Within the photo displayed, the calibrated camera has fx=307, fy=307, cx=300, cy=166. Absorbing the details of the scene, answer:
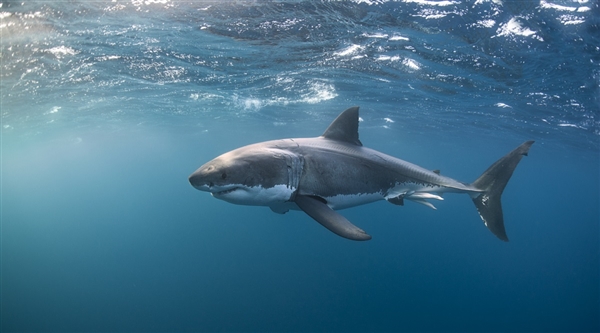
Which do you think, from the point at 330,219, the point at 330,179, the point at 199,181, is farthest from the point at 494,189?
the point at 199,181

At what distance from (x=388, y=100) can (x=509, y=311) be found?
25.4 metres

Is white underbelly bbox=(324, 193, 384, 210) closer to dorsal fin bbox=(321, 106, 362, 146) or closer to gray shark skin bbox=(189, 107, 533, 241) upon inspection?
gray shark skin bbox=(189, 107, 533, 241)

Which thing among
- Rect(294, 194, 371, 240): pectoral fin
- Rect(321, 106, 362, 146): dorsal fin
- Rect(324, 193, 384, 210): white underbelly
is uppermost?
Rect(321, 106, 362, 146): dorsal fin

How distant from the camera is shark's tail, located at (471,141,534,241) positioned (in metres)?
5.74

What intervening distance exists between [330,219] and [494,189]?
14.5ft

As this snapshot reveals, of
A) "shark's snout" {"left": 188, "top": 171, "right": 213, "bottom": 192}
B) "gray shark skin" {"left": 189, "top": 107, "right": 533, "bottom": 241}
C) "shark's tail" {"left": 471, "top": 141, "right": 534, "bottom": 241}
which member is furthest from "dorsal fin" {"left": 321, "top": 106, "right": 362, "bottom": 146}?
"shark's tail" {"left": 471, "top": 141, "right": 534, "bottom": 241}

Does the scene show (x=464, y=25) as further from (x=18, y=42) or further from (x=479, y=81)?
(x=18, y=42)

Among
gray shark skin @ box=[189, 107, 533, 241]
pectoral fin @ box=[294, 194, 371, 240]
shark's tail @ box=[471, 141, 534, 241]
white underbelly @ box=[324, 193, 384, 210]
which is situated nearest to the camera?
pectoral fin @ box=[294, 194, 371, 240]

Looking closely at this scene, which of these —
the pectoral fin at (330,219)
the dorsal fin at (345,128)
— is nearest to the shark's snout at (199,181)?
the pectoral fin at (330,219)

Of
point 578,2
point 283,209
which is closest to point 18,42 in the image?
point 283,209

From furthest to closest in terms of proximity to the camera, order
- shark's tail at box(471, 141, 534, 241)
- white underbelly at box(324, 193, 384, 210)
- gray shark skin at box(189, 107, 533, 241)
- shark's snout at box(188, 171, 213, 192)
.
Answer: shark's tail at box(471, 141, 534, 241) < white underbelly at box(324, 193, 384, 210) < gray shark skin at box(189, 107, 533, 241) < shark's snout at box(188, 171, 213, 192)

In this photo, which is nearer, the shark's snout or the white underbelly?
the shark's snout

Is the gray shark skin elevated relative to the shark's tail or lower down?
elevated

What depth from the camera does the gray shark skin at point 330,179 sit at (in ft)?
11.0
